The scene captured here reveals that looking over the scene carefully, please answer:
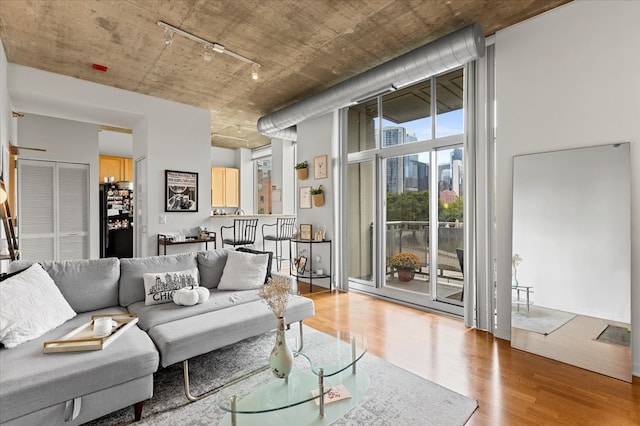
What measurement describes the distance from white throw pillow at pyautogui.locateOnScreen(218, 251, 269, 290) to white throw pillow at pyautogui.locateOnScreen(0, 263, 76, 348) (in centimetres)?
130

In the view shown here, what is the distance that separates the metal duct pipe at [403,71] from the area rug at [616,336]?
2.62 meters

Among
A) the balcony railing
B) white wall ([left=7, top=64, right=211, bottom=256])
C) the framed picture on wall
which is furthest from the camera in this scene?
the framed picture on wall

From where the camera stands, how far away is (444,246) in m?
4.18

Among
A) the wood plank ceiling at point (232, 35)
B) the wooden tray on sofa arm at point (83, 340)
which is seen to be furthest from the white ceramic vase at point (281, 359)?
the wood plank ceiling at point (232, 35)

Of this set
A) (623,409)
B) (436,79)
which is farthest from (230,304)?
(436,79)

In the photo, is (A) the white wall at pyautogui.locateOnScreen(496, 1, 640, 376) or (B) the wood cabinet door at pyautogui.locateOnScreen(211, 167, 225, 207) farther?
(B) the wood cabinet door at pyautogui.locateOnScreen(211, 167, 225, 207)

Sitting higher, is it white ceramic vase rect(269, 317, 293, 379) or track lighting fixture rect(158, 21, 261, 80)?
track lighting fixture rect(158, 21, 261, 80)

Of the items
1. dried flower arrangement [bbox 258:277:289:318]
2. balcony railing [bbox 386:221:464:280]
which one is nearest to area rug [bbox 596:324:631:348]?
balcony railing [bbox 386:221:464:280]

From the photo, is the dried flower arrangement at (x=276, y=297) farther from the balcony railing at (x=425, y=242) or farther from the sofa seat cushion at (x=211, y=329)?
the balcony railing at (x=425, y=242)

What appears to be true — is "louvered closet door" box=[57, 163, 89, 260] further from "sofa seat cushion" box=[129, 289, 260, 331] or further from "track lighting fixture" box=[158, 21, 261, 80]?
"sofa seat cushion" box=[129, 289, 260, 331]

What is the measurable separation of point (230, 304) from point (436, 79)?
12.0ft

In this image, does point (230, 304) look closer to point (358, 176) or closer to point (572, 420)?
point (572, 420)

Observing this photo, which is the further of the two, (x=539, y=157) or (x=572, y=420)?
(x=539, y=157)

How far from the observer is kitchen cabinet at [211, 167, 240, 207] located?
29.6 ft
